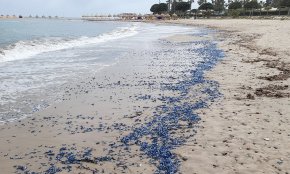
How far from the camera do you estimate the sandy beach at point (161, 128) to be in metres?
6.44

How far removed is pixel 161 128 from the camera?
8250 mm

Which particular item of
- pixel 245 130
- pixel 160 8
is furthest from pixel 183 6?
pixel 245 130

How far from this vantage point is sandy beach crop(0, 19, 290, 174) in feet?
21.1

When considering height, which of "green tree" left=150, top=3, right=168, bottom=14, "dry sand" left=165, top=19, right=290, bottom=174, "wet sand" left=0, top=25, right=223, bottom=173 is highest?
"green tree" left=150, top=3, right=168, bottom=14

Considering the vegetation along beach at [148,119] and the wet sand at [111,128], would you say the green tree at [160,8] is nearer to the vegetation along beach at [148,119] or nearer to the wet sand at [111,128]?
the vegetation along beach at [148,119]

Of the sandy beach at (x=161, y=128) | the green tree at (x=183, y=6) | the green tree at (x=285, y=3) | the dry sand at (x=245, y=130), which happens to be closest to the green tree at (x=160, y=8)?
the green tree at (x=183, y=6)

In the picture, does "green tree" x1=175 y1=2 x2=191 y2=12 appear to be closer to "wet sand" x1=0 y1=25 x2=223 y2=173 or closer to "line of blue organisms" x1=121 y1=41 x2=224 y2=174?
"wet sand" x1=0 y1=25 x2=223 y2=173

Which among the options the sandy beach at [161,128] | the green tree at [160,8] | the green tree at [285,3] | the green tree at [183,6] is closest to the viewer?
the sandy beach at [161,128]

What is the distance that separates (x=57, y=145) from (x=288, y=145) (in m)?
4.50

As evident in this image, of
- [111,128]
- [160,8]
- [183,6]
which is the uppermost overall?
[183,6]

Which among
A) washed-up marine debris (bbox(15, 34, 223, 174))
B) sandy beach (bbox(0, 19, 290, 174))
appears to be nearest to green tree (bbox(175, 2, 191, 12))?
sandy beach (bbox(0, 19, 290, 174))

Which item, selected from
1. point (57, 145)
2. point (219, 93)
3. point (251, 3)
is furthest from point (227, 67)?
point (251, 3)

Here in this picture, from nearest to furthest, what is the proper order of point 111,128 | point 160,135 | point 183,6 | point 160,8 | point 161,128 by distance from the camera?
point 160,135 < point 161,128 < point 111,128 < point 183,6 < point 160,8

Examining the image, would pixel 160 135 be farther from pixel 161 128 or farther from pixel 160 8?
pixel 160 8
